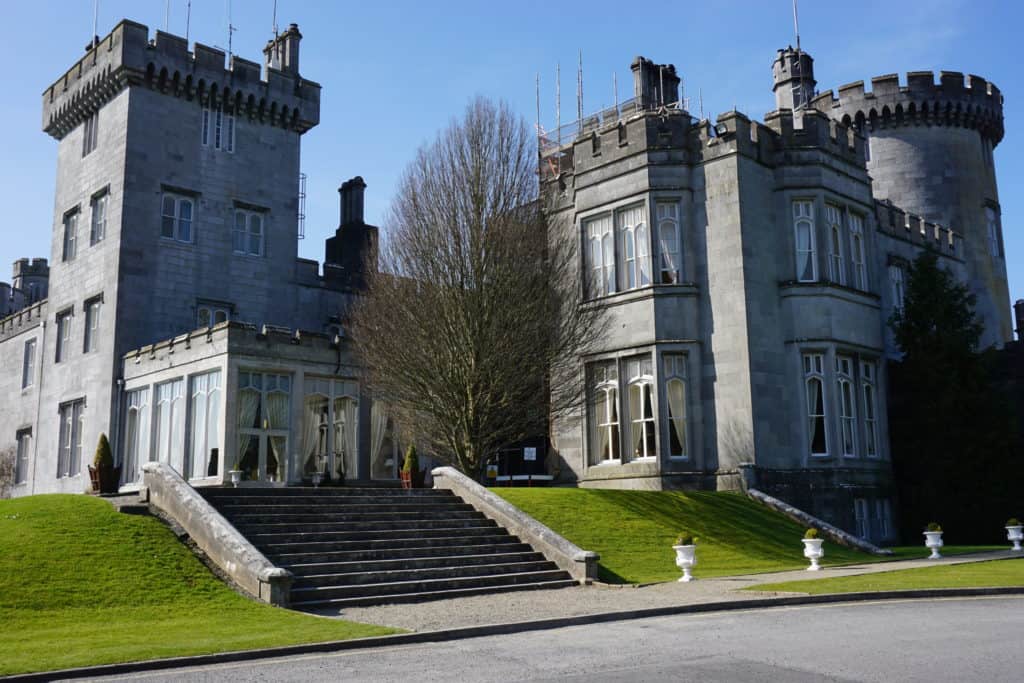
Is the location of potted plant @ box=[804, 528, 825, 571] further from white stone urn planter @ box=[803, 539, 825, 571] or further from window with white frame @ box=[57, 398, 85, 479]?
window with white frame @ box=[57, 398, 85, 479]

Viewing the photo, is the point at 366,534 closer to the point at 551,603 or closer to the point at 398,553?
the point at 398,553

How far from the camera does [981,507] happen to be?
2877 cm

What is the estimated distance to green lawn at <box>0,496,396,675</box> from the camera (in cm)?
1170

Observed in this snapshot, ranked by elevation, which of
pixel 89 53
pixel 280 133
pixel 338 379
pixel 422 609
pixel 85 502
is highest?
pixel 89 53

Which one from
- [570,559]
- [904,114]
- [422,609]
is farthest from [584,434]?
[904,114]

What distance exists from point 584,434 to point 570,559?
11.0 metres

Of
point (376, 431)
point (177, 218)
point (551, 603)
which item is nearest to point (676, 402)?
point (376, 431)

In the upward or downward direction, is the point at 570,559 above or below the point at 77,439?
below

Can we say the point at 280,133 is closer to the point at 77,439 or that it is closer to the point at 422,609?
the point at 77,439

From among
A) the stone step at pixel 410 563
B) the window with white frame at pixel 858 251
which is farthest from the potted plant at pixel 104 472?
the window with white frame at pixel 858 251

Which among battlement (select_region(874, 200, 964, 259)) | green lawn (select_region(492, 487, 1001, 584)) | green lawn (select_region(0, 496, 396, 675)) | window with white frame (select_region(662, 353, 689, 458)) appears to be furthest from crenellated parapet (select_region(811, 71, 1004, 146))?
green lawn (select_region(0, 496, 396, 675))

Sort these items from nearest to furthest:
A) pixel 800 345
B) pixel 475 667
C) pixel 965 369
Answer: pixel 475 667 → pixel 800 345 → pixel 965 369

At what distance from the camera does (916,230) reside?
36844mm

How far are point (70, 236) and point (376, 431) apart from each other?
1600 cm
